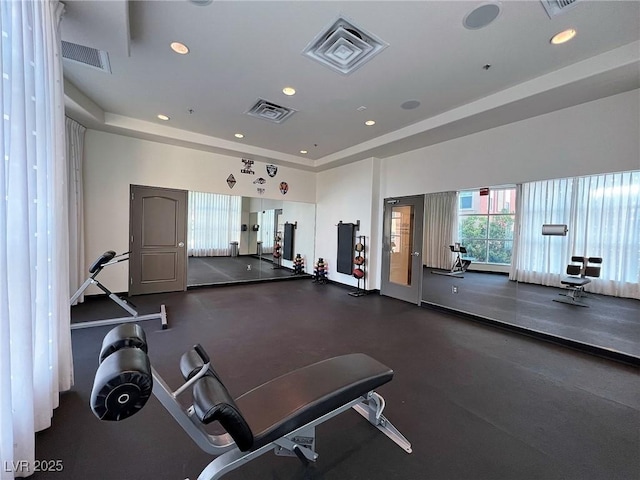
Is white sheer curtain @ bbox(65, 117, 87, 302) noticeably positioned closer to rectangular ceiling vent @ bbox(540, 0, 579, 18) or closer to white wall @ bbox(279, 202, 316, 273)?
white wall @ bbox(279, 202, 316, 273)

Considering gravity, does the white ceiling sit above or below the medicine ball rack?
above

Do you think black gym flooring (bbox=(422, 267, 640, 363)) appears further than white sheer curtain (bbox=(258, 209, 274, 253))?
No

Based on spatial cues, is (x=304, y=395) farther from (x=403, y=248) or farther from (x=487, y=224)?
(x=487, y=224)

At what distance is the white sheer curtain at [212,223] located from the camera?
6.26 metres

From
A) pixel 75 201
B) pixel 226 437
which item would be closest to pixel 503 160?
pixel 226 437

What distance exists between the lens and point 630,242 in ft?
11.1

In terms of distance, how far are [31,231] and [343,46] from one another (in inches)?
122

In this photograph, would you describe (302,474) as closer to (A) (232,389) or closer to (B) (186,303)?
(A) (232,389)

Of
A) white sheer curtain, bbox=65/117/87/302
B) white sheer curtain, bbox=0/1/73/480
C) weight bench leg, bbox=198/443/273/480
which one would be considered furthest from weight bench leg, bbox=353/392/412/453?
Answer: white sheer curtain, bbox=65/117/87/302

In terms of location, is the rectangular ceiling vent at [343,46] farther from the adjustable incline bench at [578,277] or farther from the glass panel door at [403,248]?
the adjustable incline bench at [578,277]

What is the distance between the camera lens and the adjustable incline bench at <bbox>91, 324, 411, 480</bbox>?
0.98m

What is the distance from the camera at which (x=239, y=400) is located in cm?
172

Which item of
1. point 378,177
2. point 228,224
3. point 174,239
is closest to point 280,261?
point 228,224

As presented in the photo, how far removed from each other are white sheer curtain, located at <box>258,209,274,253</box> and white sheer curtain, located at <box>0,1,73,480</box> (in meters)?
5.19
